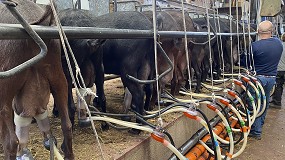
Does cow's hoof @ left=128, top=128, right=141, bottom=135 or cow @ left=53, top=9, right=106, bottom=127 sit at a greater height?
cow @ left=53, top=9, right=106, bottom=127

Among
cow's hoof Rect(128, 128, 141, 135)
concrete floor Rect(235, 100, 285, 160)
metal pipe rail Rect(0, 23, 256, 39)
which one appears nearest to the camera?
metal pipe rail Rect(0, 23, 256, 39)

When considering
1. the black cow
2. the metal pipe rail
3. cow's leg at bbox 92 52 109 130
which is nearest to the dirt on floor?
cow's leg at bbox 92 52 109 130

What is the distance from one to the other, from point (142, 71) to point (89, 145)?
32.0 inches

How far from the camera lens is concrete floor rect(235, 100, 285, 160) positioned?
3938mm

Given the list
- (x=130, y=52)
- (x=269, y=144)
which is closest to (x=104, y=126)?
(x=130, y=52)

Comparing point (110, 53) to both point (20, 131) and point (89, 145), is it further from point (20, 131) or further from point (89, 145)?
point (20, 131)

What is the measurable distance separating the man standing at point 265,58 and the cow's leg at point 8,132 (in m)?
3.93

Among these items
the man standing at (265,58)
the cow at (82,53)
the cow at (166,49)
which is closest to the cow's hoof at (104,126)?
the cow at (82,53)

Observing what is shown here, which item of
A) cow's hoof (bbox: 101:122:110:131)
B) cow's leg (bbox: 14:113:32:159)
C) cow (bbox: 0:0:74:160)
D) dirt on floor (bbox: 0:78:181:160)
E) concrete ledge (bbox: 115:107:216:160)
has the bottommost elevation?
concrete ledge (bbox: 115:107:216:160)

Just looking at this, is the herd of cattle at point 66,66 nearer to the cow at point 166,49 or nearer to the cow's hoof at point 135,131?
the cow at point 166,49

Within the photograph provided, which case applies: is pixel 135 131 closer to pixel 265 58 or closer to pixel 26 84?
pixel 26 84

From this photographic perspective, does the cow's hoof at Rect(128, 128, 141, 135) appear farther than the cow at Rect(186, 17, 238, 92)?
No

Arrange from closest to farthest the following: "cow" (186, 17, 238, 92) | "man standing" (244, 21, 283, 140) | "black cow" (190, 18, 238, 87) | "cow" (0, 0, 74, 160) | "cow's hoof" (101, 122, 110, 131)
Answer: "cow" (0, 0, 74, 160) → "cow's hoof" (101, 122, 110, 131) → "cow" (186, 17, 238, 92) → "man standing" (244, 21, 283, 140) → "black cow" (190, 18, 238, 87)

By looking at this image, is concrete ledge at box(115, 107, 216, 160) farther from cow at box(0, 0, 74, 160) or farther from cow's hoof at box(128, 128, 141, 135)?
cow at box(0, 0, 74, 160)
